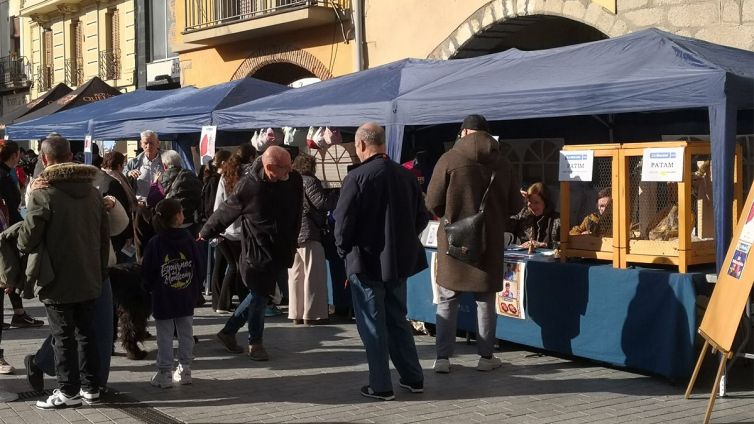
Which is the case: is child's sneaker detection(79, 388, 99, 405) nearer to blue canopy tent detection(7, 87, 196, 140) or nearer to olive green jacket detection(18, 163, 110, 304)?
olive green jacket detection(18, 163, 110, 304)

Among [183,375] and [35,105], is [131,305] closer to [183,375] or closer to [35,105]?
[183,375]

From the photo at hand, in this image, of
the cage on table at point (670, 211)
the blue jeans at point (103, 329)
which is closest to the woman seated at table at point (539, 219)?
the cage on table at point (670, 211)

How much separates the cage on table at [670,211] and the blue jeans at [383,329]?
5.37 ft

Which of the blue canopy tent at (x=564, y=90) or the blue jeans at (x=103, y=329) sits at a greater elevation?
the blue canopy tent at (x=564, y=90)

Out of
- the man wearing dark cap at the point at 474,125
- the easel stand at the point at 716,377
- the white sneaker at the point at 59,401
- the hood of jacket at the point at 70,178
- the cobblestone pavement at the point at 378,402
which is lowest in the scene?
the cobblestone pavement at the point at 378,402

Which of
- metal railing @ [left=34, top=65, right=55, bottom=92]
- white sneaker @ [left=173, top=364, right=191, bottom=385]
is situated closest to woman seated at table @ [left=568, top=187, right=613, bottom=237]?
white sneaker @ [left=173, top=364, right=191, bottom=385]

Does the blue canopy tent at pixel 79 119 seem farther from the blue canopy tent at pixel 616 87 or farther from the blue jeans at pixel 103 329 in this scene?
the blue jeans at pixel 103 329

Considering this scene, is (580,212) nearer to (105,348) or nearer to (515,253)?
(515,253)

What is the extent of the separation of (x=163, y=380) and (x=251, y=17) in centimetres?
1264

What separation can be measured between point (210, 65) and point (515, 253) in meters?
14.0

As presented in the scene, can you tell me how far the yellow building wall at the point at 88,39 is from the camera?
87.4ft

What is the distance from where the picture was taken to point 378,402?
254 inches

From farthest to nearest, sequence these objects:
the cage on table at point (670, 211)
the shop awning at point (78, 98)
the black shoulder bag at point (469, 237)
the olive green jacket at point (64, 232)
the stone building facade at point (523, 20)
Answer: the shop awning at point (78, 98), the stone building facade at point (523, 20), the black shoulder bag at point (469, 237), the cage on table at point (670, 211), the olive green jacket at point (64, 232)

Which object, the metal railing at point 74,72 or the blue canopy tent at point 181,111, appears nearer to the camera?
the blue canopy tent at point 181,111
